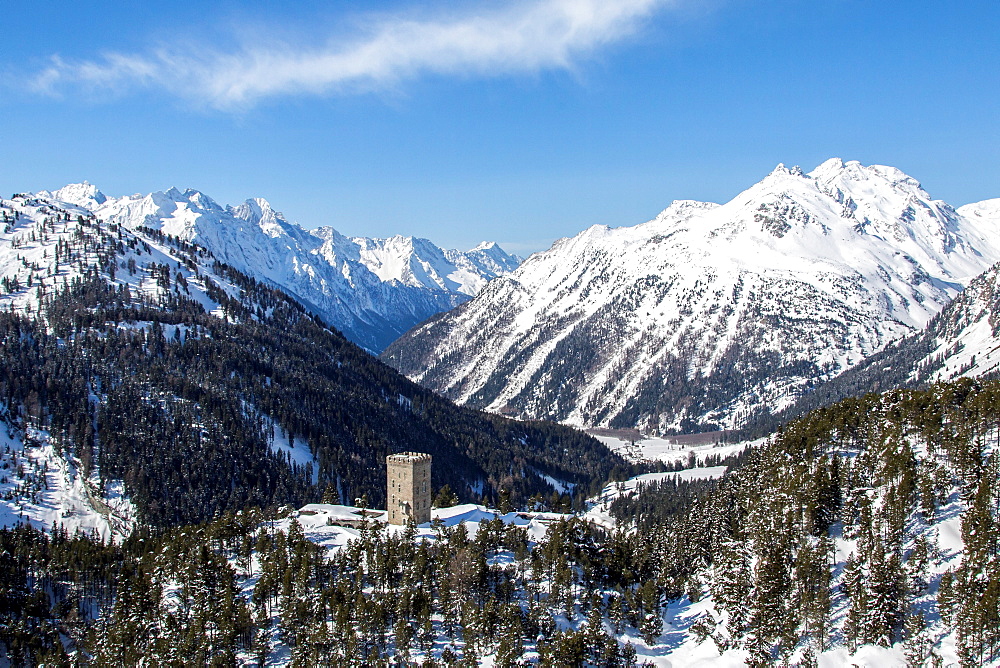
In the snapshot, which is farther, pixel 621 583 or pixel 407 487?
pixel 407 487

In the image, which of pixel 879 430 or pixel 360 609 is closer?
pixel 360 609

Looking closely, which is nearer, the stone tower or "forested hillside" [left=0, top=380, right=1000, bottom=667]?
"forested hillside" [left=0, top=380, right=1000, bottom=667]

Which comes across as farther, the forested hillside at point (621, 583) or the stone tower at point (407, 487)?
the stone tower at point (407, 487)

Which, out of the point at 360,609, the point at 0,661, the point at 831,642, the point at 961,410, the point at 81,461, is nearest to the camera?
the point at 831,642

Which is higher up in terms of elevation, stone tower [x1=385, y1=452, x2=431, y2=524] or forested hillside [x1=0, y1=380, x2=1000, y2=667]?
stone tower [x1=385, y1=452, x2=431, y2=524]

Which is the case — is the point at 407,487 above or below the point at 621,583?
above

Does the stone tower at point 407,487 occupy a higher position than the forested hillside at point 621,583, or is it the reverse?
the stone tower at point 407,487

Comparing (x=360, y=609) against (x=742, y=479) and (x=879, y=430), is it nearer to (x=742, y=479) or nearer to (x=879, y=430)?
(x=742, y=479)

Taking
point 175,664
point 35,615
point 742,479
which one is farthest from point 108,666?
point 742,479
